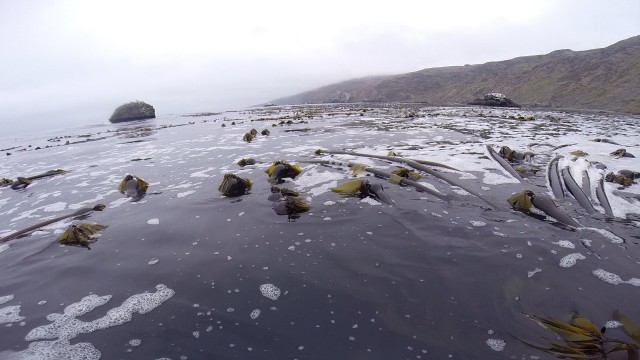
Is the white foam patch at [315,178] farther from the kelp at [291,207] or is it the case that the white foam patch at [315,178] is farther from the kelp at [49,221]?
the kelp at [49,221]

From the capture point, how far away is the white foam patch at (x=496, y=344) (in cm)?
316

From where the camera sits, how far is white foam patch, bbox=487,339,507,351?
3158 millimetres

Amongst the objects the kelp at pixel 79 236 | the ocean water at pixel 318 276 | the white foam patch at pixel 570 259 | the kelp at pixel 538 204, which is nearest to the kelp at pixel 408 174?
the ocean water at pixel 318 276

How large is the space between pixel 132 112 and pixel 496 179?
74110 mm

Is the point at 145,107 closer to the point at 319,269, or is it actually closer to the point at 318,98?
the point at 319,269

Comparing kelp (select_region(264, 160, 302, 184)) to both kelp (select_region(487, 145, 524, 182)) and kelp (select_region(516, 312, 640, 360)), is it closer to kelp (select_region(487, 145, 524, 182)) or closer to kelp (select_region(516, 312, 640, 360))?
kelp (select_region(487, 145, 524, 182))

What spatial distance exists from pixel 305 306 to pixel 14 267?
516cm

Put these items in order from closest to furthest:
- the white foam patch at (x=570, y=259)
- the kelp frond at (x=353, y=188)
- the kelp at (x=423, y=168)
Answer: the white foam patch at (x=570, y=259)
the kelp at (x=423, y=168)
the kelp frond at (x=353, y=188)

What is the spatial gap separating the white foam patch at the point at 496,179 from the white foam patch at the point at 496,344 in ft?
18.6

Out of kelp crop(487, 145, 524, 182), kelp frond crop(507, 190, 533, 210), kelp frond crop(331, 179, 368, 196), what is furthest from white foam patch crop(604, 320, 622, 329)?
kelp crop(487, 145, 524, 182)

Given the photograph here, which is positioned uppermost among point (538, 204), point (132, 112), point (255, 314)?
point (132, 112)

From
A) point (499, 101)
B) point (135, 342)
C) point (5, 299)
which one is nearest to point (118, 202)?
point (5, 299)

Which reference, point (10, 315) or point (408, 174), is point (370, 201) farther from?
point (10, 315)

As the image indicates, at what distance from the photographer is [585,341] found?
123 inches
